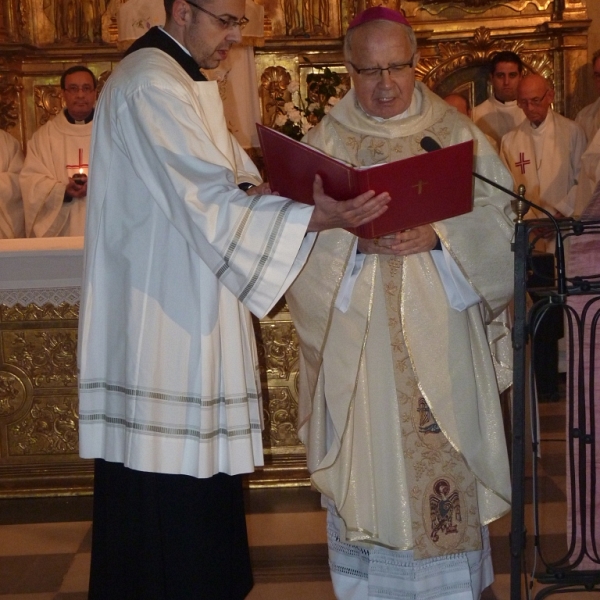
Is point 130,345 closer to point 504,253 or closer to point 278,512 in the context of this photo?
point 504,253

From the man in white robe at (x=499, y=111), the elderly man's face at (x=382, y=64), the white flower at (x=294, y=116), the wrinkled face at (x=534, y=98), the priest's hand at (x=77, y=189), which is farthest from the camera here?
the man in white robe at (x=499, y=111)

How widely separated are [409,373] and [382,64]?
982 mm

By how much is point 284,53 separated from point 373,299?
19.0 feet

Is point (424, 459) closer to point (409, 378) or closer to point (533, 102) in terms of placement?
point (409, 378)

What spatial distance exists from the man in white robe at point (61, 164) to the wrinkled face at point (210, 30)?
4.04m

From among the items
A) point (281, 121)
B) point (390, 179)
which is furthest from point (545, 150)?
point (390, 179)

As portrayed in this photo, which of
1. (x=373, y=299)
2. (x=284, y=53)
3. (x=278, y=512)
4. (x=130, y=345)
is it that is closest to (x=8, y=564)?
(x=278, y=512)

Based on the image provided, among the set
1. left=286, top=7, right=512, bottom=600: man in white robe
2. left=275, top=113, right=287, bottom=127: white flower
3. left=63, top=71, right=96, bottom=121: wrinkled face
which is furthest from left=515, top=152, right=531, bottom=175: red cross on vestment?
left=286, top=7, right=512, bottom=600: man in white robe

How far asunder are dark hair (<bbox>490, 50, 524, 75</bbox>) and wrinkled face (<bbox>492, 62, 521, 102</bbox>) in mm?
30

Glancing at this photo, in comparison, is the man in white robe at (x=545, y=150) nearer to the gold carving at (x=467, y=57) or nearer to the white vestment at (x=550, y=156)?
the white vestment at (x=550, y=156)

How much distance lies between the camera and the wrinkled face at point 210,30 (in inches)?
113

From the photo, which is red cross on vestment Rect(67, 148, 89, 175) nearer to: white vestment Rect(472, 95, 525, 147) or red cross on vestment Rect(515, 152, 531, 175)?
red cross on vestment Rect(515, 152, 531, 175)

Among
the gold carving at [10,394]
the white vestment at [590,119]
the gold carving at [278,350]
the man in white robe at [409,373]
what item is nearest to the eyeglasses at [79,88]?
Answer: the gold carving at [10,394]

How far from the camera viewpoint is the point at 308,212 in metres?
2.71
